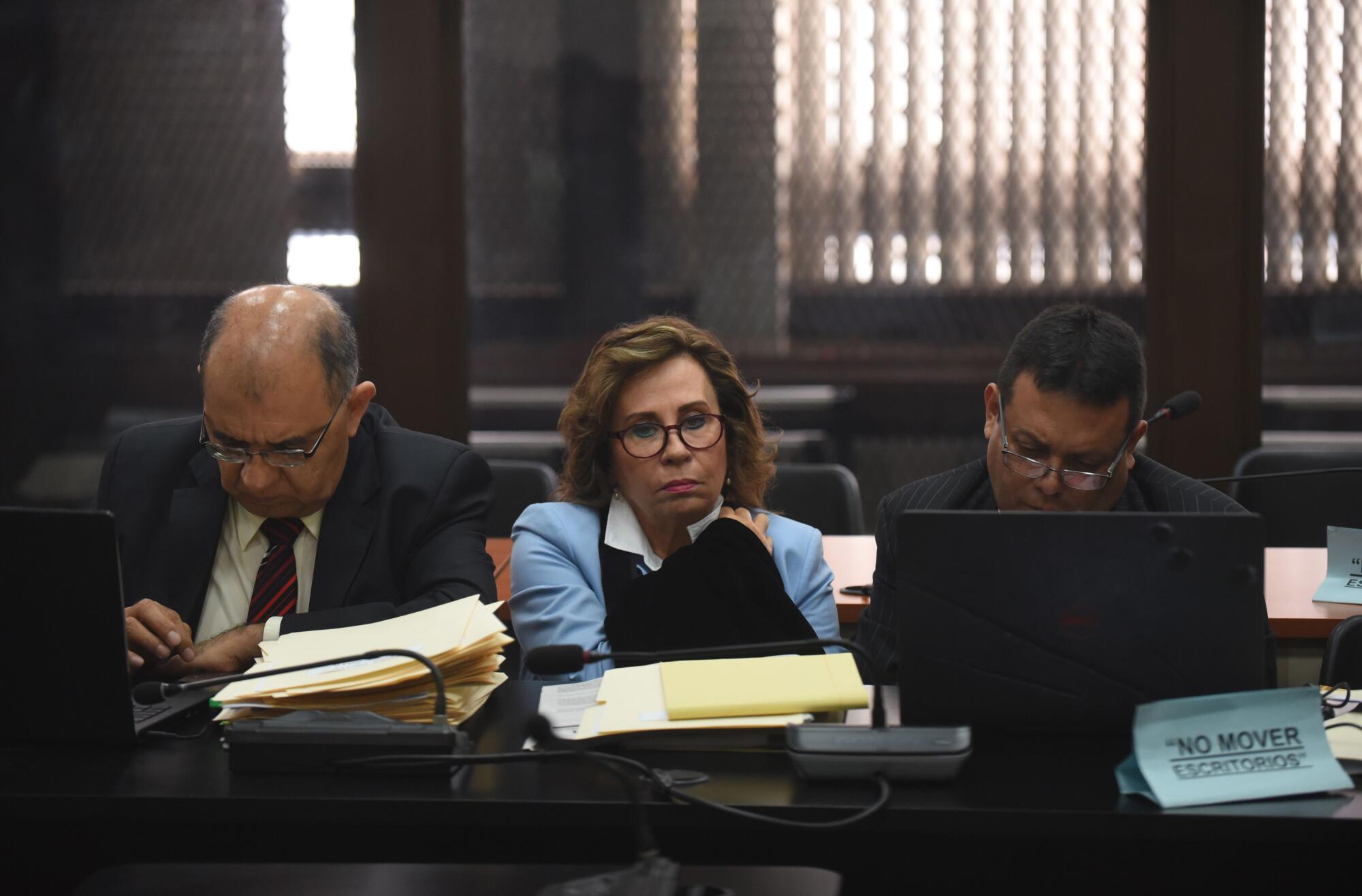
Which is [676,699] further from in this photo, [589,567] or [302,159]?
[302,159]

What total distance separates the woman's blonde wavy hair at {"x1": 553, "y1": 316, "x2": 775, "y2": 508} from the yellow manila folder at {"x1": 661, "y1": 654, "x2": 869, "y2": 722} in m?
0.67

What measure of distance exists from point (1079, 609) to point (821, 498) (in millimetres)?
1794

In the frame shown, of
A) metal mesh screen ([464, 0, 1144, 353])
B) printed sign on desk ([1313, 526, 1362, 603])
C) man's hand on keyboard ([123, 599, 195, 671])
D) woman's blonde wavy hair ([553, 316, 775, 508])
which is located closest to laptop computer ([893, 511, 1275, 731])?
woman's blonde wavy hair ([553, 316, 775, 508])

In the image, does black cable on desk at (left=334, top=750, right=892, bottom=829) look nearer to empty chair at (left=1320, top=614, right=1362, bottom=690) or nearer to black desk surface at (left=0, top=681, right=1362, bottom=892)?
black desk surface at (left=0, top=681, right=1362, bottom=892)

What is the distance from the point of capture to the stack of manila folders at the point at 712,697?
4.03ft

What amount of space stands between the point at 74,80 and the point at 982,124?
9.29 feet

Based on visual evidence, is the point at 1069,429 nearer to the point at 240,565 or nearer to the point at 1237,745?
the point at 1237,745

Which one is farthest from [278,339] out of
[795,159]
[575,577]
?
[795,159]

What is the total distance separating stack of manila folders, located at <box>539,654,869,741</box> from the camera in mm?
1229

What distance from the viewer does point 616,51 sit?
12.3 feet

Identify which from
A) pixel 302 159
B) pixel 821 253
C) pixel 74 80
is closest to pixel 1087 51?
pixel 821 253

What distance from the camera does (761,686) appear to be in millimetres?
1269

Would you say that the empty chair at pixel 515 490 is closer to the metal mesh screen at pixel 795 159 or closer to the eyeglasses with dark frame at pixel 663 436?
the metal mesh screen at pixel 795 159

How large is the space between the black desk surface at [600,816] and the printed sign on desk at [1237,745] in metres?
0.02
